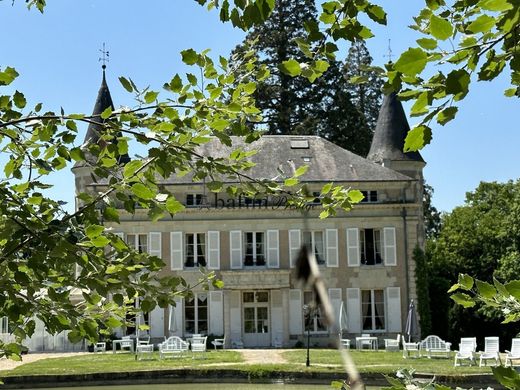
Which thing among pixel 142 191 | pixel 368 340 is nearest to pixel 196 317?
pixel 368 340

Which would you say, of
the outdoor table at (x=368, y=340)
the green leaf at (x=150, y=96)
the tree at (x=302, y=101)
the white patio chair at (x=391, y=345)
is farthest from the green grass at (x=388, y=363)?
the tree at (x=302, y=101)

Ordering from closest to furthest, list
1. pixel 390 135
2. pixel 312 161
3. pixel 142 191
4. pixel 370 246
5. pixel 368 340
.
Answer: pixel 142 191 → pixel 368 340 → pixel 370 246 → pixel 312 161 → pixel 390 135

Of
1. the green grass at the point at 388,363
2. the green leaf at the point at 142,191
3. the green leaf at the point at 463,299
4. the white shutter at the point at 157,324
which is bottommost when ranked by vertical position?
the green grass at the point at 388,363

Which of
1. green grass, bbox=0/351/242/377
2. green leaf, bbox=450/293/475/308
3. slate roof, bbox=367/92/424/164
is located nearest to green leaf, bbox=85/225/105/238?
green leaf, bbox=450/293/475/308

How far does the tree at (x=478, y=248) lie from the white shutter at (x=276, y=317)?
7.48 meters

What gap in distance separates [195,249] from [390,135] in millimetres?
9830

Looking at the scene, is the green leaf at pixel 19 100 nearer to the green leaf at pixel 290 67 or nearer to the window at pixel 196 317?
the green leaf at pixel 290 67

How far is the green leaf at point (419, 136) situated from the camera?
75.0 inches

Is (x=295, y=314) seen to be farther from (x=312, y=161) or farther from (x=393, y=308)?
(x=312, y=161)

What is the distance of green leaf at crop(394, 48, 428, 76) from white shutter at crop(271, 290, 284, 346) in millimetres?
27186

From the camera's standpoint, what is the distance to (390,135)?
32594mm

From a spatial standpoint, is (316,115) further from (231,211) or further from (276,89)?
(231,211)

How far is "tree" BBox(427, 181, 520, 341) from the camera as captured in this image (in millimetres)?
32031

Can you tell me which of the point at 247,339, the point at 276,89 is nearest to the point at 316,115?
the point at 276,89
